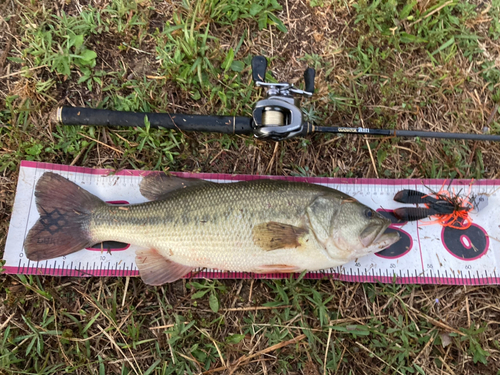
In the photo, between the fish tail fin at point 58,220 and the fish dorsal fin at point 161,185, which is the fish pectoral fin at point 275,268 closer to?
the fish dorsal fin at point 161,185

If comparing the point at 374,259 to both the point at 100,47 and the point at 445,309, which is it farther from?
the point at 100,47

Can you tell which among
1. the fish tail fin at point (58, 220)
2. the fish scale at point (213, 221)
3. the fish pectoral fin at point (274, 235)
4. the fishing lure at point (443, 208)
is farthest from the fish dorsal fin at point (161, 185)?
the fishing lure at point (443, 208)

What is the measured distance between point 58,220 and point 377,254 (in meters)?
3.08

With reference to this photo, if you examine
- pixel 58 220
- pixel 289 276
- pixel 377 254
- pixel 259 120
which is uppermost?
pixel 259 120

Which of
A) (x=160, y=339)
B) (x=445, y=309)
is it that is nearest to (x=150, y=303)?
(x=160, y=339)

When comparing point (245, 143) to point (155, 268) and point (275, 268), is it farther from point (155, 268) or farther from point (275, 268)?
point (155, 268)

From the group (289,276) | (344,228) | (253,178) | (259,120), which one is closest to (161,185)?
(253,178)

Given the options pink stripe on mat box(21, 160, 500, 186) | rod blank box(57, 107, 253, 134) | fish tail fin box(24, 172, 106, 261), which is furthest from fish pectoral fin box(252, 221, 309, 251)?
fish tail fin box(24, 172, 106, 261)

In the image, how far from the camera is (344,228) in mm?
2627

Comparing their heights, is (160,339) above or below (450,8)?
below

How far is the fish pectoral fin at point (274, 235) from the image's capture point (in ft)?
8.33

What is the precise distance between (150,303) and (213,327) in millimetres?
654

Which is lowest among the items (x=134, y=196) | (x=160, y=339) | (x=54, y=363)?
(x=54, y=363)

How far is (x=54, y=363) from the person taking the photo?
280 centimetres
